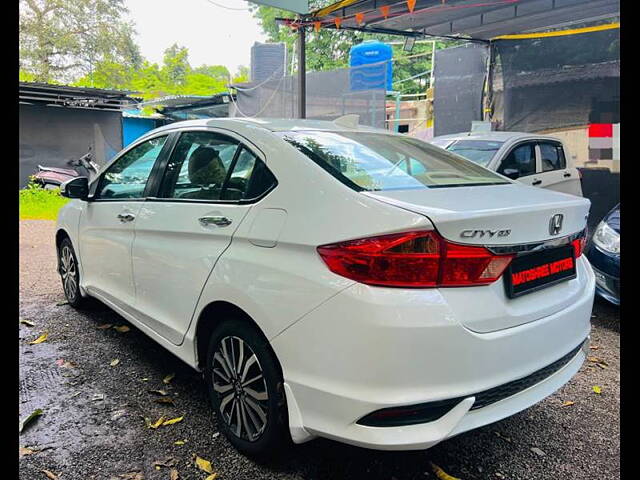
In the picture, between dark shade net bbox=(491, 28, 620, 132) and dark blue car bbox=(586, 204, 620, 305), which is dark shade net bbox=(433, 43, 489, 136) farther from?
dark blue car bbox=(586, 204, 620, 305)

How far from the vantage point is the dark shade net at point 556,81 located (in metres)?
7.86

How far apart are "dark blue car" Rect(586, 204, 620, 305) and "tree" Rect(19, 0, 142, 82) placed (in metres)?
26.9

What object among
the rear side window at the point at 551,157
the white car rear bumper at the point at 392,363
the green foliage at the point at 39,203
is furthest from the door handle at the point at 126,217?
the green foliage at the point at 39,203

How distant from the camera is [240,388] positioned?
2281 mm

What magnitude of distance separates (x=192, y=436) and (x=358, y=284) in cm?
137

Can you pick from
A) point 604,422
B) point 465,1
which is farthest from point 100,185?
point 465,1

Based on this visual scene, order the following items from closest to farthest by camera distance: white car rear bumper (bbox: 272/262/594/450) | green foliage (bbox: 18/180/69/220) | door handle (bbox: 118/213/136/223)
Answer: white car rear bumper (bbox: 272/262/594/450) < door handle (bbox: 118/213/136/223) < green foliage (bbox: 18/180/69/220)

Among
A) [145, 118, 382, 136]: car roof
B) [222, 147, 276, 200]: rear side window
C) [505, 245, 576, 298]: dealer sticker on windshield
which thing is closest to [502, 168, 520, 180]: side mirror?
[145, 118, 382, 136]: car roof

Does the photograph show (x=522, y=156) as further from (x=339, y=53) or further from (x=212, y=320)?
(x=339, y=53)

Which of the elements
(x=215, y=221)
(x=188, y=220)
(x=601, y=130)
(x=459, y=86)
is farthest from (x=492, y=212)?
(x=459, y=86)

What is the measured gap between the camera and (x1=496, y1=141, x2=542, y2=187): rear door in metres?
5.84

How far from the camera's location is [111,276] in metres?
3.46

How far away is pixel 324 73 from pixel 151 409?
7.52 meters

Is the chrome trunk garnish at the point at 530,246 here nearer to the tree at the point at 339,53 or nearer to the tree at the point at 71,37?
the tree at the point at 339,53
